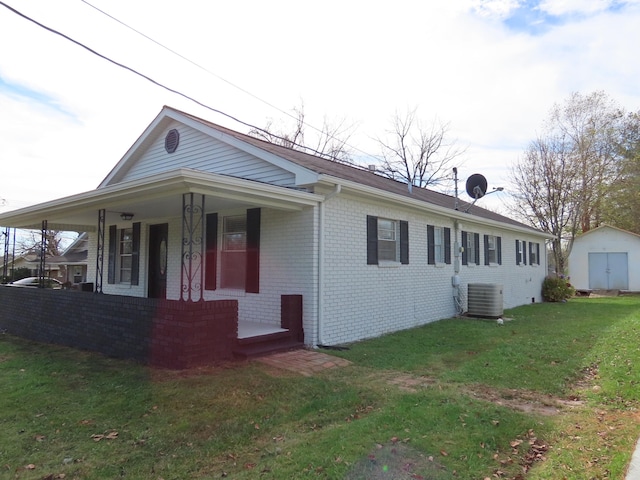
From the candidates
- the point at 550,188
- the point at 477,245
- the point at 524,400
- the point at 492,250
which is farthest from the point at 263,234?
the point at 550,188

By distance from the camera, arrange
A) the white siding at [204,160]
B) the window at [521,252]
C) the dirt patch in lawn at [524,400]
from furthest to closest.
Answer: 1. the window at [521,252]
2. the white siding at [204,160]
3. the dirt patch in lawn at [524,400]

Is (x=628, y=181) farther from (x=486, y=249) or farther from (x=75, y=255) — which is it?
(x=75, y=255)

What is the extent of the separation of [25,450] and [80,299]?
4.42 metres

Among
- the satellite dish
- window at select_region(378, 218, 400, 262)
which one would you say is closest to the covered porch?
window at select_region(378, 218, 400, 262)

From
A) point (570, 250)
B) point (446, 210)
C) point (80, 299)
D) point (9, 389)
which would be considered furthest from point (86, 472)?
point (570, 250)

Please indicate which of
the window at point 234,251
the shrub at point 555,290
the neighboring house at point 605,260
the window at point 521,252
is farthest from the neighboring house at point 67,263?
the neighboring house at point 605,260

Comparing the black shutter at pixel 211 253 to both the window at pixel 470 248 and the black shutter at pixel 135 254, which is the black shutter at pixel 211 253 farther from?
the window at pixel 470 248

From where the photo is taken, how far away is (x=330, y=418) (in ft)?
14.0

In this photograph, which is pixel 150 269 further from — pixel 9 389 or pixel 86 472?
pixel 86 472

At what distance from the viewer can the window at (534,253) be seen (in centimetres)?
1877

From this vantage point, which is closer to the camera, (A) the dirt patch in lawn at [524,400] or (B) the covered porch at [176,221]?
(A) the dirt patch in lawn at [524,400]

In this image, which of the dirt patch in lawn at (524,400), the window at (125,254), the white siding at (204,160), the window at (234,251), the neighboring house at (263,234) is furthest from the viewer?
the window at (125,254)

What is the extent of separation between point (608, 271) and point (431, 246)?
18.4 m

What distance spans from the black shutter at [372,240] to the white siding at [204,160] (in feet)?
6.38
